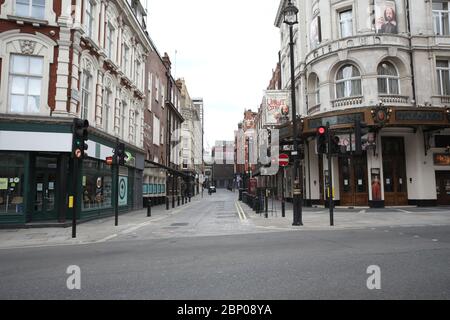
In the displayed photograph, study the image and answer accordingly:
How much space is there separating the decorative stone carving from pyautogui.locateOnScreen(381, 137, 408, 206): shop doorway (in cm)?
2194

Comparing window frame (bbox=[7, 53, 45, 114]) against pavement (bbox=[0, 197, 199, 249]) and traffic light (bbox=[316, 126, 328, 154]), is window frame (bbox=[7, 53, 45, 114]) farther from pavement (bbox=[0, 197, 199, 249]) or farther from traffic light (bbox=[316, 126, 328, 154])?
traffic light (bbox=[316, 126, 328, 154])

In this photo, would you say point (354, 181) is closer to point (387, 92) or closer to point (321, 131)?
point (387, 92)

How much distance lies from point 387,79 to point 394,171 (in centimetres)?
643

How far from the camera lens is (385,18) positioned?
79.5 ft

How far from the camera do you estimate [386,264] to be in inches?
269

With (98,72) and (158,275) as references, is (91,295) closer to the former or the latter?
(158,275)

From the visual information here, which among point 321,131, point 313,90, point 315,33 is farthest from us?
point 313,90

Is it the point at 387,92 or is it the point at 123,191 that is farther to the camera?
the point at 387,92

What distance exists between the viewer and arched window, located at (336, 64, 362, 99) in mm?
24562

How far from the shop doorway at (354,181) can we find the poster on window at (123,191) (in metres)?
15.1

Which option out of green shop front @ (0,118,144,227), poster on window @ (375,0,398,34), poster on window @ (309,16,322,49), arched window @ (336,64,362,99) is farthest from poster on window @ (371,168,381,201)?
green shop front @ (0,118,144,227)

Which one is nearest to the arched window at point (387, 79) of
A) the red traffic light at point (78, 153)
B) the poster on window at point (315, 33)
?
the poster on window at point (315, 33)

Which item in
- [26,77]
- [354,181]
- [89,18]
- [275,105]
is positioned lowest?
[354,181]

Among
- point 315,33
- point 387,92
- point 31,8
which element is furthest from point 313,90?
point 31,8
